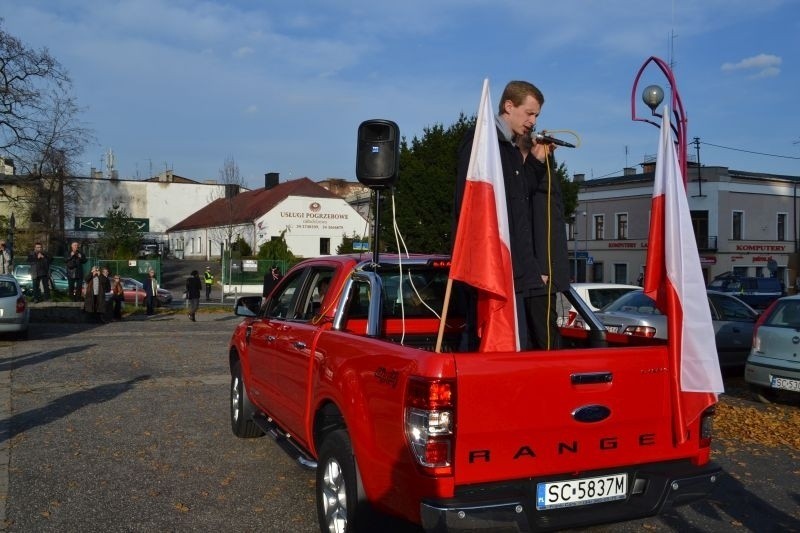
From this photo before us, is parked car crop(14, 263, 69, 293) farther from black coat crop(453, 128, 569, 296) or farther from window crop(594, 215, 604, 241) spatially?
window crop(594, 215, 604, 241)

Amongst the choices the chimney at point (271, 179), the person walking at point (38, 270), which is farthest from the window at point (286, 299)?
the chimney at point (271, 179)

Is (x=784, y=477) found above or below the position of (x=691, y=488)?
below

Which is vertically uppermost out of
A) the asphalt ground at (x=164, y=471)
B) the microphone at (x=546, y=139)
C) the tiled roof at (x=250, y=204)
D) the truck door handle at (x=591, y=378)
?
the tiled roof at (x=250, y=204)

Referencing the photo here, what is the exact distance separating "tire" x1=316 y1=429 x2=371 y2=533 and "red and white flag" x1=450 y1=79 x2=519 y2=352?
0.95m

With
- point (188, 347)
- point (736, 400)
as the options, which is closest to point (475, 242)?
point (736, 400)

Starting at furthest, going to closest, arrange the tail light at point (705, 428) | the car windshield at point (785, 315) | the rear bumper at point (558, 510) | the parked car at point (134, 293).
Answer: the parked car at point (134, 293) → the car windshield at point (785, 315) → the tail light at point (705, 428) → the rear bumper at point (558, 510)

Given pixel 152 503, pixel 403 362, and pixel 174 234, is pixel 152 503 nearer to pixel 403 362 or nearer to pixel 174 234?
pixel 403 362

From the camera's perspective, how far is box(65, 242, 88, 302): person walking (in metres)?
25.8

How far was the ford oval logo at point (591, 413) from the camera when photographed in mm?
3684

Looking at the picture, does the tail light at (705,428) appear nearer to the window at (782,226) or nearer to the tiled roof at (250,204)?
the window at (782,226)

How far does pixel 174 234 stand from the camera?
81.0 metres

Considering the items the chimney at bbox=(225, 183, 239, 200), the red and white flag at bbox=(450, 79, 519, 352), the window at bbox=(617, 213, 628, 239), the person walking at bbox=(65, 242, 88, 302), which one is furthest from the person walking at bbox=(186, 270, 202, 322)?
the chimney at bbox=(225, 183, 239, 200)

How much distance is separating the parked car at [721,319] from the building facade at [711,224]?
39.7 m

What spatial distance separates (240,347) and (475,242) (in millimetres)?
3923
